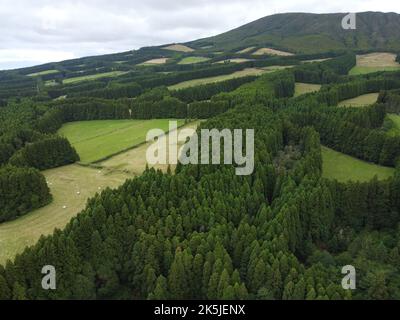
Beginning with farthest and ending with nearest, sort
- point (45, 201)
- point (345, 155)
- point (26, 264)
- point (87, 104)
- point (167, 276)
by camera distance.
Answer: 1. point (87, 104)
2. point (345, 155)
3. point (45, 201)
4. point (167, 276)
5. point (26, 264)

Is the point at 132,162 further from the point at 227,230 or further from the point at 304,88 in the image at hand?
the point at 304,88

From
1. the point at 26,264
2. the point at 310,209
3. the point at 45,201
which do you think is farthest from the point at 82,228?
the point at 310,209

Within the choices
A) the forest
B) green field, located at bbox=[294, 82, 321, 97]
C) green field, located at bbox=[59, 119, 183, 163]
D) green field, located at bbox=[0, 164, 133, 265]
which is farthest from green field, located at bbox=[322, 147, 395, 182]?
green field, located at bbox=[294, 82, 321, 97]

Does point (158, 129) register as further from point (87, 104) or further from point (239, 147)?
point (239, 147)

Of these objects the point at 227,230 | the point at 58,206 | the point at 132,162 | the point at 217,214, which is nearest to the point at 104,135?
the point at 132,162

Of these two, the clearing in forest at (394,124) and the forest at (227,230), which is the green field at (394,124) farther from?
the forest at (227,230)

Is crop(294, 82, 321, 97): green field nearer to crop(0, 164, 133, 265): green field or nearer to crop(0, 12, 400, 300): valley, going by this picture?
crop(0, 12, 400, 300): valley
